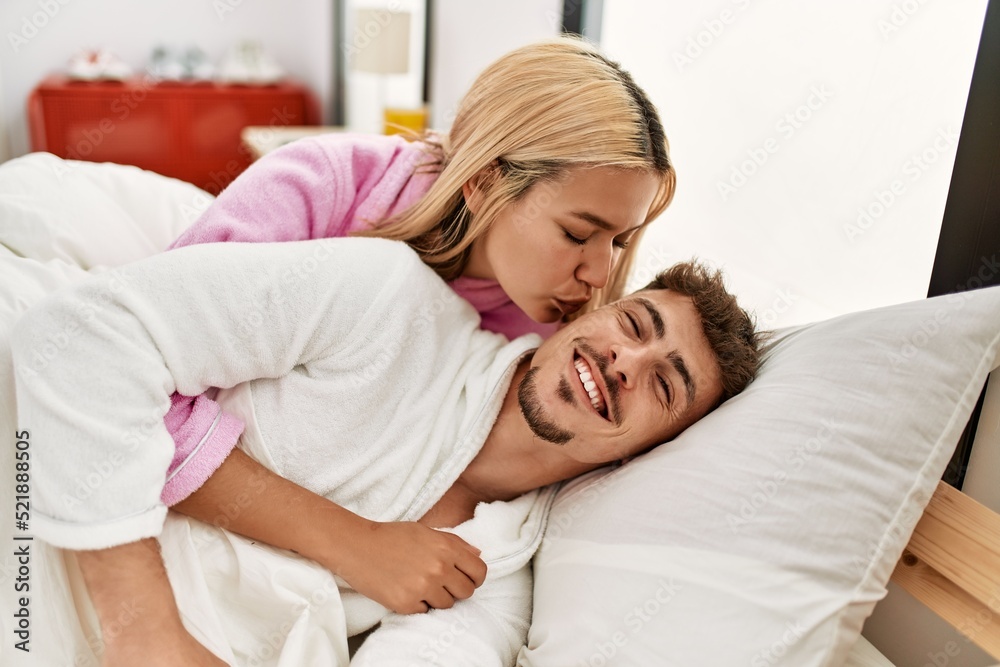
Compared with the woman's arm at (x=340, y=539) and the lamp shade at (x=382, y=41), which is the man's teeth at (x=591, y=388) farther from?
the lamp shade at (x=382, y=41)

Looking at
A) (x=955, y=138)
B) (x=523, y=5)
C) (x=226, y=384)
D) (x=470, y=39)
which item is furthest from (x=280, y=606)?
(x=470, y=39)

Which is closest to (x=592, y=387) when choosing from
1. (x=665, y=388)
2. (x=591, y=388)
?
(x=591, y=388)

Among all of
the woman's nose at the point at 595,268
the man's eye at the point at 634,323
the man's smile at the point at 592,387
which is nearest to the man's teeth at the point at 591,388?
the man's smile at the point at 592,387

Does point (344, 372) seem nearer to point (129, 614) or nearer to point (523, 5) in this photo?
point (129, 614)

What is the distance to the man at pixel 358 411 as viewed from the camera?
0.94 meters

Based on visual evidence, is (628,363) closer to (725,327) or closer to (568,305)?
(725,327)

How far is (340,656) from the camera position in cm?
107

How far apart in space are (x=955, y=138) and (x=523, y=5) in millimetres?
1705

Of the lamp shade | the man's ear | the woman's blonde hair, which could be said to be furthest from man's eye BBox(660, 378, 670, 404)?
the lamp shade

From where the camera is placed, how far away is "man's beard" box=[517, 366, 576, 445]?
118 cm

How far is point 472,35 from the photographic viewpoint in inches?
117

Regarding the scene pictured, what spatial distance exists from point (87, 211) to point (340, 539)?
907 mm

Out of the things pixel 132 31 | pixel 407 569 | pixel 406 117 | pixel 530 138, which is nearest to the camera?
pixel 407 569

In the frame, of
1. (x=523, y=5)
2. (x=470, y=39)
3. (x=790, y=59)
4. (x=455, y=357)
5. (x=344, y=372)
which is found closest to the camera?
(x=344, y=372)
